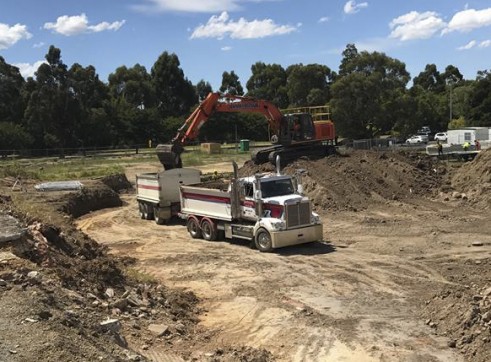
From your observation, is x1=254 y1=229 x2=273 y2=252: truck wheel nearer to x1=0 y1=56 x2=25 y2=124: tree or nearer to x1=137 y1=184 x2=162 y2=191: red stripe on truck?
x1=137 y1=184 x2=162 y2=191: red stripe on truck

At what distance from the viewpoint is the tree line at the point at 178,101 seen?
6238 centimetres

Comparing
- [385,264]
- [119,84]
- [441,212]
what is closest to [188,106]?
[119,84]

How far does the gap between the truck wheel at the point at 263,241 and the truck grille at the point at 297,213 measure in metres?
0.76

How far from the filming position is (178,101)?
103 metres

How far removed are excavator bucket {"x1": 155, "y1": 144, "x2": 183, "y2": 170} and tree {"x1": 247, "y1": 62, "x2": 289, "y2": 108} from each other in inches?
2954

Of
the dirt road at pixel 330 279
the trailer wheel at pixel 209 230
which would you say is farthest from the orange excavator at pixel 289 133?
the trailer wheel at pixel 209 230

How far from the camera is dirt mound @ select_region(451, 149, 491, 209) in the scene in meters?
26.0

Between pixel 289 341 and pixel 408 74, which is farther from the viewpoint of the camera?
pixel 408 74

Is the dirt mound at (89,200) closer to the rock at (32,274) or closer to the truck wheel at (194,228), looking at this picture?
the truck wheel at (194,228)

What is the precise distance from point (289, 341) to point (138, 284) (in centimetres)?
433

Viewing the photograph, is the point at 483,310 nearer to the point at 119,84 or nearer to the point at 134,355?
the point at 134,355

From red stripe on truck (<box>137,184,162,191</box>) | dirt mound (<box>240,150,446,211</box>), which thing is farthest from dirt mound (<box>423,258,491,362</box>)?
red stripe on truck (<box>137,184,162,191</box>)

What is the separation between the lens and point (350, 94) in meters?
61.1

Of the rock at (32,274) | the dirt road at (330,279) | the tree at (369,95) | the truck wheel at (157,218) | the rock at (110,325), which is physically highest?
the tree at (369,95)
